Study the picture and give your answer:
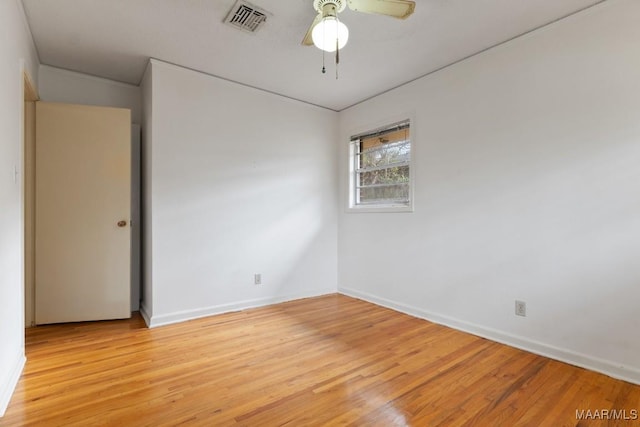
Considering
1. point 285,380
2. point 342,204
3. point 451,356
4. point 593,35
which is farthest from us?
point 342,204

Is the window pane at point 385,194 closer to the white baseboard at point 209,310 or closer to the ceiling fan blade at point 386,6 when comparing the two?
the white baseboard at point 209,310

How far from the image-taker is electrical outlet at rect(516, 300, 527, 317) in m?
2.48

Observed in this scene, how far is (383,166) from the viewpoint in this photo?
3.79 m

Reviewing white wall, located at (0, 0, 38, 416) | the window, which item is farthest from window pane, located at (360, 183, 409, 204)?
white wall, located at (0, 0, 38, 416)

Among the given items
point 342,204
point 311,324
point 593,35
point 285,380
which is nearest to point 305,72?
point 342,204

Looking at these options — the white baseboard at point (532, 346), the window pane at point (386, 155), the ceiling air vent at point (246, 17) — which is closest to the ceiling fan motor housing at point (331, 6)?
the ceiling air vent at point (246, 17)

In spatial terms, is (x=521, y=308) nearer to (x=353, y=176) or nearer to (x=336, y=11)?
(x=353, y=176)

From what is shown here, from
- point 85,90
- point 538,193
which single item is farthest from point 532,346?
point 85,90

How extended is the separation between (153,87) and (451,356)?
3449 mm

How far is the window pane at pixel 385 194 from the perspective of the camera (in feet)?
11.6

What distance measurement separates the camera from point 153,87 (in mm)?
2928

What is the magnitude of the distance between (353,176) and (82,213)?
3.02 meters

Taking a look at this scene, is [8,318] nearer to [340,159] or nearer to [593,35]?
[340,159]

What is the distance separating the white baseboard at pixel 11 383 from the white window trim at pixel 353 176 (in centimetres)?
329
